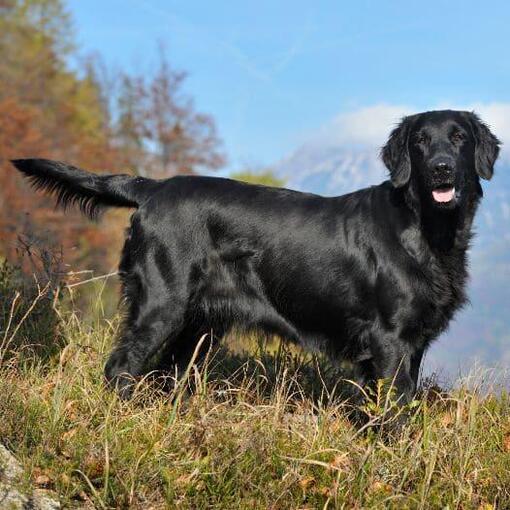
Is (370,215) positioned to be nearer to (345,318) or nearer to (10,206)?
(345,318)

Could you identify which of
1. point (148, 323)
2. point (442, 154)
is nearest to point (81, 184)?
point (148, 323)

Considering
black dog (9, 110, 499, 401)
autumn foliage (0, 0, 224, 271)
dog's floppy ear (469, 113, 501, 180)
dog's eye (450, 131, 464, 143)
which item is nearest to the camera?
black dog (9, 110, 499, 401)

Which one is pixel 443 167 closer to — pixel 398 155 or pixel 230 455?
pixel 398 155

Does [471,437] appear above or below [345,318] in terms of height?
below

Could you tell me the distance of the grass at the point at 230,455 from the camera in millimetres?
3471

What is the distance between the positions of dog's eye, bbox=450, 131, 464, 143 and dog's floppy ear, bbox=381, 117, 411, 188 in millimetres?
289

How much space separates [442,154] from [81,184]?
7.59 ft

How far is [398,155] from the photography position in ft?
16.0

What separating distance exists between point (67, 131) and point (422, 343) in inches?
1197

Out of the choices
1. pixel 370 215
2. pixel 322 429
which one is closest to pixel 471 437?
pixel 322 429

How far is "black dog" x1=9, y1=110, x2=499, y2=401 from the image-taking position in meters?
4.62

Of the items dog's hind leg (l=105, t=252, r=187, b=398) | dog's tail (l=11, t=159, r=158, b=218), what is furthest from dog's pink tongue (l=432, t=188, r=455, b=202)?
dog's tail (l=11, t=159, r=158, b=218)

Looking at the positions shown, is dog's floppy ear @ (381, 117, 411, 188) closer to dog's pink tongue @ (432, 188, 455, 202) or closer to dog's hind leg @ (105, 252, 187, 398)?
dog's pink tongue @ (432, 188, 455, 202)

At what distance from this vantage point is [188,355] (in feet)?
17.5
